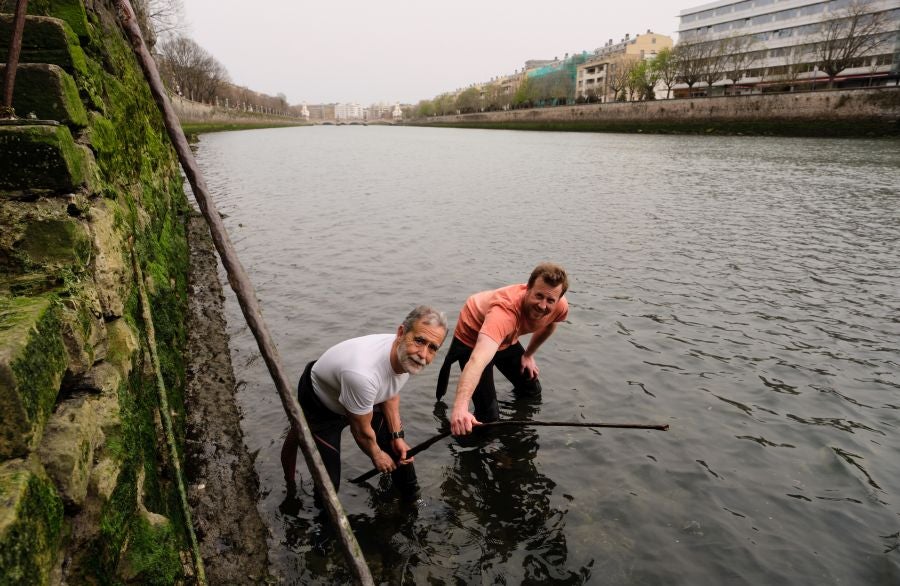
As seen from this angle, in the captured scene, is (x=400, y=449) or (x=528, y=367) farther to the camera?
(x=528, y=367)

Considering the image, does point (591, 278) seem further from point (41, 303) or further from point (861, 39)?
point (861, 39)

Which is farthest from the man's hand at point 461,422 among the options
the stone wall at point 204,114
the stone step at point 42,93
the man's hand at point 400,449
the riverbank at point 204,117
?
the stone wall at point 204,114

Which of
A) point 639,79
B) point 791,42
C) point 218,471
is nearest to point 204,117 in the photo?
point 639,79

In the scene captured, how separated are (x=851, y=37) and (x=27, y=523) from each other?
78621 millimetres

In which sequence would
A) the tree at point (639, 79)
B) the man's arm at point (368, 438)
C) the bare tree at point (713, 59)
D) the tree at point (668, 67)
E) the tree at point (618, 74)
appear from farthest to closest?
the tree at point (618, 74) < the tree at point (639, 79) < the tree at point (668, 67) < the bare tree at point (713, 59) < the man's arm at point (368, 438)

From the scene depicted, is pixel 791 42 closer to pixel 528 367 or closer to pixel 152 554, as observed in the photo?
pixel 528 367

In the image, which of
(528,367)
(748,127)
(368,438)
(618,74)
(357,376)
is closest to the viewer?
(357,376)

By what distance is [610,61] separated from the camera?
118 m

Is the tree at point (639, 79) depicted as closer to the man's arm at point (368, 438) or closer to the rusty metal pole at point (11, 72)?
the man's arm at point (368, 438)

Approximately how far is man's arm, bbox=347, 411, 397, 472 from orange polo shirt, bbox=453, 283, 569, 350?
1297 mm

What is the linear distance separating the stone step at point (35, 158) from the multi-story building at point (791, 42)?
75.3m

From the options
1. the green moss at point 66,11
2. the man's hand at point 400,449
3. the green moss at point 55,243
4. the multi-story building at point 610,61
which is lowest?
the man's hand at point 400,449

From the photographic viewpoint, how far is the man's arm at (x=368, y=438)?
3.79 metres

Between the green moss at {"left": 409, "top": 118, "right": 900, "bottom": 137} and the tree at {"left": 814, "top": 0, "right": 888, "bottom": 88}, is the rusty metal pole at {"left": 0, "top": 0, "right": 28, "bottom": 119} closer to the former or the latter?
the green moss at {"left": 409, "top": 118, "right": 900, "bottom": 137}
